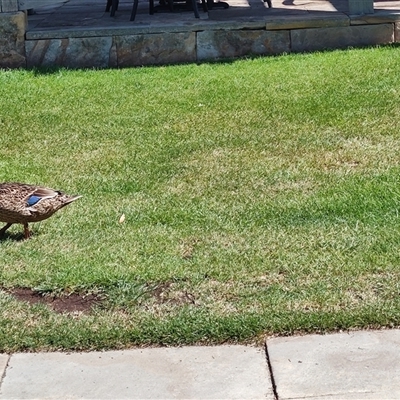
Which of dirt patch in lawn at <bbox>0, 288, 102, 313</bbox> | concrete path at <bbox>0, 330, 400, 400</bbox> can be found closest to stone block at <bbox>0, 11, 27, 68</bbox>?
dirt patch in lawn at <bbox>0, 288, 102, 313</bbox>

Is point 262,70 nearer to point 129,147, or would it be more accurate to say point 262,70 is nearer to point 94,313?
point 129,147

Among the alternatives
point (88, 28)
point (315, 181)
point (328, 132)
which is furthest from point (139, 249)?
point (88, 28)

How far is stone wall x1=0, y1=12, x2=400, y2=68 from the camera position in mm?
11023

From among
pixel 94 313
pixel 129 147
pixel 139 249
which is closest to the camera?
pixel 94 313

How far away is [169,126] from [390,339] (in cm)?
443

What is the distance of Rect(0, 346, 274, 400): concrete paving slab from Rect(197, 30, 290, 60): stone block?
283 inches

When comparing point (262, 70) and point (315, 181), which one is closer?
point (315, 181)

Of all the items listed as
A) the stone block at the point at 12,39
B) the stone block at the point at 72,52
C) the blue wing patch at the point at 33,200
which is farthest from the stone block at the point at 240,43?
the blue wing patch at the point at 33,200

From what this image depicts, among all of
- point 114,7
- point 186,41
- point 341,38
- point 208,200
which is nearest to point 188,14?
point 114,7

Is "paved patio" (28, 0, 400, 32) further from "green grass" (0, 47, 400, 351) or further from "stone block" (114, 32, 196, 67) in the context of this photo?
"green grass" (0, 47, 400, 351)

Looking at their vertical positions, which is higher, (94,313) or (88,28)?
(88,28)

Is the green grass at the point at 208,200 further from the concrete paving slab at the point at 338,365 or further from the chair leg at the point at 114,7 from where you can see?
the chair leg at the point at 114,7

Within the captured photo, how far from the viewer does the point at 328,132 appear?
26.1 feet

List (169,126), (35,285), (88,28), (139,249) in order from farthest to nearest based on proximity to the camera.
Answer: (88,28) < (169,126) < (139,249) < (35,285)
